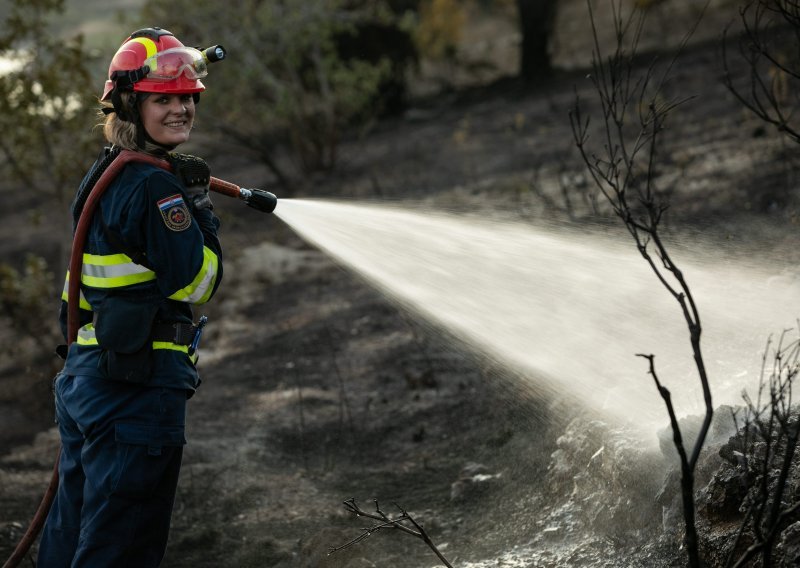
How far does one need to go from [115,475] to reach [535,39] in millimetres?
15580

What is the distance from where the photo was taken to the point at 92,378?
292 cm

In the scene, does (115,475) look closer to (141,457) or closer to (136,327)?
(141,457)

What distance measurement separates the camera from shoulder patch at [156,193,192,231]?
9.10 feet

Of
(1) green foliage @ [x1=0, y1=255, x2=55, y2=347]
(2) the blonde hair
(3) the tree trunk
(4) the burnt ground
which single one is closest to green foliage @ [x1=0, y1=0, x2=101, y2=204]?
(1) green foliage @ [x1=0, y1=255, x2=55, y2=347]

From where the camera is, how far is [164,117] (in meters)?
2.96

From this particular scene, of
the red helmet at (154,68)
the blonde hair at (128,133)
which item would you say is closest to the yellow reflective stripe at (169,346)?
Result: the blonde hair at (128,133)

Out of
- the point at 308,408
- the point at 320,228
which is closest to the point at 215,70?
the point at 308,408

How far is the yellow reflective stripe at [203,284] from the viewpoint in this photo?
284 centimetres

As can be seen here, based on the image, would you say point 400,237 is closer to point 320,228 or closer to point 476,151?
point 320,228

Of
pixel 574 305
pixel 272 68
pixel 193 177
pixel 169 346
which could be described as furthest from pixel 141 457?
pixel 272 68

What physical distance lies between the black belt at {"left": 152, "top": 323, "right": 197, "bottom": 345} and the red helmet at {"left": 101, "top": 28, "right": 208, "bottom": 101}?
71 centimetres

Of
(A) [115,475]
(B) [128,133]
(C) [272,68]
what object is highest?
(C) [272,68]

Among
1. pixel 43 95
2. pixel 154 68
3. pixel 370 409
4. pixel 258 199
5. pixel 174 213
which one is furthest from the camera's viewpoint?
pixel 43 95

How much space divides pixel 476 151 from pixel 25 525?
9542 mm
